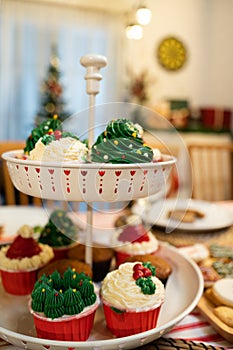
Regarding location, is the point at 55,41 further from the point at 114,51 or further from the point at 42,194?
the point at 42,194

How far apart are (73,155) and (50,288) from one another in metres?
0.23

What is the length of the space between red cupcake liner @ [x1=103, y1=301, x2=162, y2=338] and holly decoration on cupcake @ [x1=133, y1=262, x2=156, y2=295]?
0.04m

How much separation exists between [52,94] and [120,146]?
357 centimetres

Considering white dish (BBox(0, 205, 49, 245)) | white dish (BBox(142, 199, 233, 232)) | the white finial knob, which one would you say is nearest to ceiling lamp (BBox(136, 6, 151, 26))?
white dish (BBox(142, 199, 233, 232))

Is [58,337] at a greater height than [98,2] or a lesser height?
lesser

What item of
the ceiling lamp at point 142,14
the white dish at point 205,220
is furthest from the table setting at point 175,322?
the ceiling lamp at point 142,14

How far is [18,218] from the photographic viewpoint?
4.71 ft

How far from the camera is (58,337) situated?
666 millimetres

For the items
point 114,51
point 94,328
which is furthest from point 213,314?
point 114,51

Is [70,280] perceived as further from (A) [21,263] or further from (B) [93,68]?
(B) [93,68]

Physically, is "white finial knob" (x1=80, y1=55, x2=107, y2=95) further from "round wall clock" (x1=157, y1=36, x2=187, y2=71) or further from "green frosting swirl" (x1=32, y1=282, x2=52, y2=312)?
"round wall clock" (x1=157, y1=36, x2=187, y2=71)

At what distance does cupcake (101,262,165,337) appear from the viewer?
27.2 inches

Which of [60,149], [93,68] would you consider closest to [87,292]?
[60,149]

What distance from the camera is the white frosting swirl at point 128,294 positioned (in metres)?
0.69
